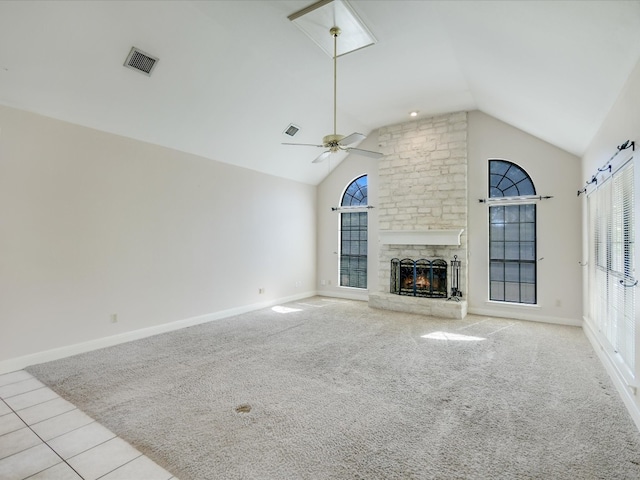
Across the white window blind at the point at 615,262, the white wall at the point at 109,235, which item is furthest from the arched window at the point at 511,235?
the white wall at the point at 109,235

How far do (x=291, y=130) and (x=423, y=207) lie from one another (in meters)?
3.01

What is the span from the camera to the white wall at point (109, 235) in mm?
3455

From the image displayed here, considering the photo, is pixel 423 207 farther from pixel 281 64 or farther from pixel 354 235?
pixel 281 64

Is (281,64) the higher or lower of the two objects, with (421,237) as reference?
higher

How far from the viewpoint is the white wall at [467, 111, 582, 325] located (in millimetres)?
5246

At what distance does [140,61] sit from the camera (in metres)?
3.57

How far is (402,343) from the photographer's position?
433cm

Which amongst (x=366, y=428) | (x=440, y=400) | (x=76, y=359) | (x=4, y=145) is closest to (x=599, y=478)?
(x=440, y=400)

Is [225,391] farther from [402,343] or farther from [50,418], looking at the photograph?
[402,343]

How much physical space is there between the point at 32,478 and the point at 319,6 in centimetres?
431

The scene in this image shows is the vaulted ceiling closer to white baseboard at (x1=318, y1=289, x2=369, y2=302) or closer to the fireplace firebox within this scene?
the fireplace firebox

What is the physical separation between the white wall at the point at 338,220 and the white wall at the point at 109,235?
195 centimetres

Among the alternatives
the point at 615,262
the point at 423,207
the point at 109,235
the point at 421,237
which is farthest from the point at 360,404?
the point at 423,207

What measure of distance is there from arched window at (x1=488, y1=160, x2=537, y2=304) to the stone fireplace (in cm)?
51
